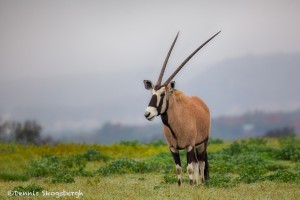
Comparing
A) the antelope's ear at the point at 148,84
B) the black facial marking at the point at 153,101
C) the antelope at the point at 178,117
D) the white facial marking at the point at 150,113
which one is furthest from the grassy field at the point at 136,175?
the antelope's ear at the point at 148,84

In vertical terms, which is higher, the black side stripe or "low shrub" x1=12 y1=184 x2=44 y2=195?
the black side stripe

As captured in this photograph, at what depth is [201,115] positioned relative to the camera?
17938 mm

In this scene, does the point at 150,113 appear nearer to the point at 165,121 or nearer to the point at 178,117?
the point at 165,121


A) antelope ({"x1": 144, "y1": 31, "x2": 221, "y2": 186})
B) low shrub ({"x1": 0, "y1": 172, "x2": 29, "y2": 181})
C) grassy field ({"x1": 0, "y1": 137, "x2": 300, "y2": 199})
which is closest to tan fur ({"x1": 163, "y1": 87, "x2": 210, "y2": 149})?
antelope ({"x1": 144, "y1": 31, "x2": 221, "y2": 186})

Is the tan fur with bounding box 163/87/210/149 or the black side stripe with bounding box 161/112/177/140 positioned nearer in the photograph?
the black side stripe with bounding box 161/112/177/140

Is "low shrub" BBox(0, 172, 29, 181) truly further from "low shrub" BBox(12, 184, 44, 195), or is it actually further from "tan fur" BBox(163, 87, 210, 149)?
"tan fur" BBox(163, 87, 210, 149)

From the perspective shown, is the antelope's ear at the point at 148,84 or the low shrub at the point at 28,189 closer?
the low shrub at the point at 28,189

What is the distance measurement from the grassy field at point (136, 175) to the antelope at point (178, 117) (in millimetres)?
890

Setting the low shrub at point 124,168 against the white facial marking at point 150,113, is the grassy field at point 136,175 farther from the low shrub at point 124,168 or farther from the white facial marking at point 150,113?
the white facial marking at point 150,113

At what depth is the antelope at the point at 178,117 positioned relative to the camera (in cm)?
1586

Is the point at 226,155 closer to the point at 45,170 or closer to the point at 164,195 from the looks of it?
the point at 45,170

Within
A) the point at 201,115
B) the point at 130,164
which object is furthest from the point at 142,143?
the point at 201,115

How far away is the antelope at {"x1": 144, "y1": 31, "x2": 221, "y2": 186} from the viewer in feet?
52.0

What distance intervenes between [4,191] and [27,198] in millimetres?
2593
